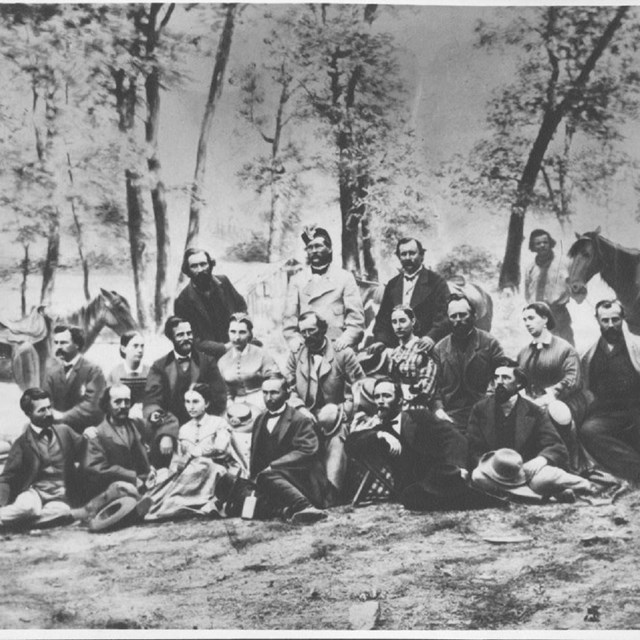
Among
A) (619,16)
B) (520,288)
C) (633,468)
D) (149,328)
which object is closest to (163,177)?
(149,328)

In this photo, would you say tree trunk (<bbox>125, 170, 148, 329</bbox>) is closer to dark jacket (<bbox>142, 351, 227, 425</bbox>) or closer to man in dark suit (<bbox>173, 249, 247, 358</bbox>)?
man in dark suit (<bbox>173, 249, 247, 358</bbox>)

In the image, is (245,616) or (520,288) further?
(520,288)

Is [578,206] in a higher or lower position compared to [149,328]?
higher

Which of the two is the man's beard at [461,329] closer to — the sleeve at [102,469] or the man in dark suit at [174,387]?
the man in dark suit at [174,387]

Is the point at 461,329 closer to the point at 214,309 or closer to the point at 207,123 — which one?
the point at 214,309

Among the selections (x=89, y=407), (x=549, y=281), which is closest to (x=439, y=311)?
(x=549, y=281)

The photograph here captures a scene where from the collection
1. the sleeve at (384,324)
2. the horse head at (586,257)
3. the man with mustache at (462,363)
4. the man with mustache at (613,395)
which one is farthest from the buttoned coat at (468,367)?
the horse head at (586,257)

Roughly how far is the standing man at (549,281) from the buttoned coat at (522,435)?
80cm

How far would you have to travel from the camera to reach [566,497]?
7.98 m

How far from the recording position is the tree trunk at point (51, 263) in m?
8.31

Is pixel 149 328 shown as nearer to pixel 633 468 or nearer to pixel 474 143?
pixel 474 143

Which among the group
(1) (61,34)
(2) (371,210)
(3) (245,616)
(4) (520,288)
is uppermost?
(1) (61,34)

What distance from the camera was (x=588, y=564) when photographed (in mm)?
7840

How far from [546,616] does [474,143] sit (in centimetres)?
381
